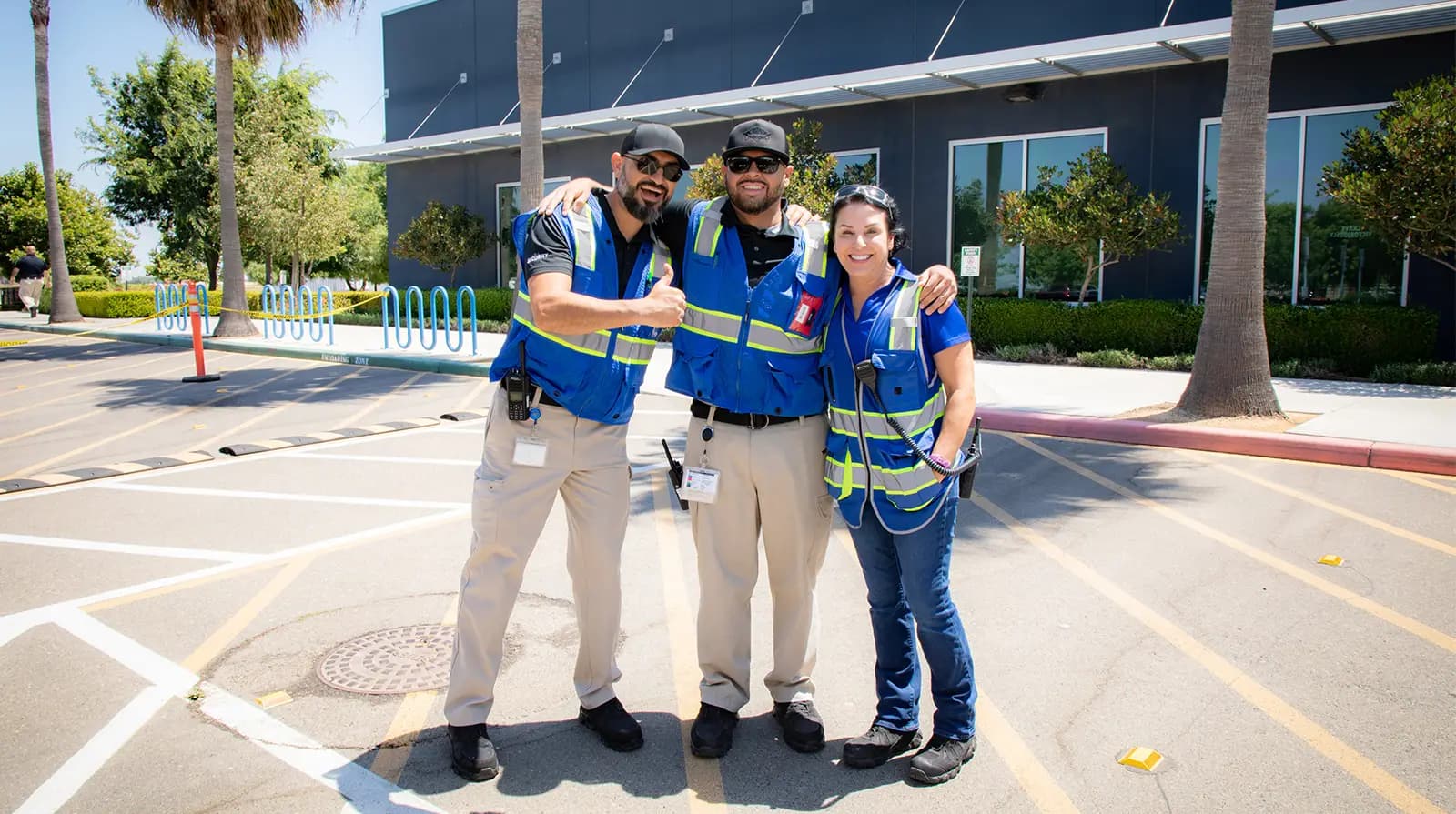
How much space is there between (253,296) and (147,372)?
1962 centimetres

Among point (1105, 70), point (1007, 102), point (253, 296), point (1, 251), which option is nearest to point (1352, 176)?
point (1105, 70)

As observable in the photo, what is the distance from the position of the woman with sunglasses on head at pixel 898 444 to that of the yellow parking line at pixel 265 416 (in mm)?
7609

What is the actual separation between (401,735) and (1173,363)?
12521 millimetres

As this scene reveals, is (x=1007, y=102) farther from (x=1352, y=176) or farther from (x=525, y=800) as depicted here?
(x=525, y=800)

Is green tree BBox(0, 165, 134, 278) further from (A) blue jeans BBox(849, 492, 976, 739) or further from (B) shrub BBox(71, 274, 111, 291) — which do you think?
(A) blue jeans BBox(849, 492, 976, 739)

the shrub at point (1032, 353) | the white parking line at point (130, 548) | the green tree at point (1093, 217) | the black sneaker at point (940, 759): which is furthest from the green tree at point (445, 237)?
the black sneaker at point (940, 759)

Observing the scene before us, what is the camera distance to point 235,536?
6023mm

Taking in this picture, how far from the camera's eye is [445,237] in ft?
77.7

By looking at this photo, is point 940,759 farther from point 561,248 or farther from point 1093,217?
point 1093,217

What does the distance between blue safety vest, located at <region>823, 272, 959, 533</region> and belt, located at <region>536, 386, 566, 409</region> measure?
0.88 meters

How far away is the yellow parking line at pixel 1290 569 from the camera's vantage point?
4363 millimetres

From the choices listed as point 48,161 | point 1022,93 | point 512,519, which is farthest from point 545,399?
point 48,161

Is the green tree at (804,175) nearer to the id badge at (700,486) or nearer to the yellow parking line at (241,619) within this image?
the yellow parking line at (241,619)

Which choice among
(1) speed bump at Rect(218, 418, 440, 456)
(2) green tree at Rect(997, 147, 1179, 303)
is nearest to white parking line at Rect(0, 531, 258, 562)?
(1) speed bump at Rect(218, 418, 440, 456)
